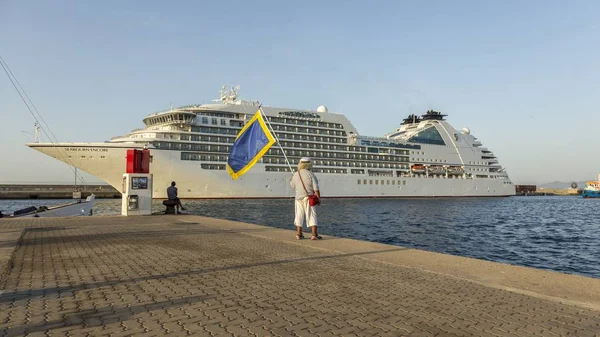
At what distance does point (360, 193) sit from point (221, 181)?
78.4 feet

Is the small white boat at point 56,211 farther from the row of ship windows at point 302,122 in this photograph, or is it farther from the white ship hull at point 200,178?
the row of ship windows at point 302,122

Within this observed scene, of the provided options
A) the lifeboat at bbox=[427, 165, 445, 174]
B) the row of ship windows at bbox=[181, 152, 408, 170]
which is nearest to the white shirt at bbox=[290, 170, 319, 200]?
the row of ship windows at bbox=[181, 152, 408, 170]

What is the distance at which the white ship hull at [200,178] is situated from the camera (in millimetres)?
44531

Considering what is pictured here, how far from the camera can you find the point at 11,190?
233ft

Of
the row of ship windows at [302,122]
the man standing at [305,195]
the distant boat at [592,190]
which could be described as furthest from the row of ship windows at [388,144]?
the distant boat at [592,190]

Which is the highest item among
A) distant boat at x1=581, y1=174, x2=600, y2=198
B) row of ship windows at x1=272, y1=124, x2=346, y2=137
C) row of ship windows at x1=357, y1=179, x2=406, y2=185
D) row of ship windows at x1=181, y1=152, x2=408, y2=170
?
row of ship windows at x1=272, y1=124, x2=346, y2=137

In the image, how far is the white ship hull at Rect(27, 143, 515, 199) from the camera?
1753 inches

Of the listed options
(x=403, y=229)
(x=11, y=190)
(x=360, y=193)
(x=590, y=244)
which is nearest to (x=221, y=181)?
(x=360, y=193)

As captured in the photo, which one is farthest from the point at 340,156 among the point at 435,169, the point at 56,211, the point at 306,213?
the point at 306,213

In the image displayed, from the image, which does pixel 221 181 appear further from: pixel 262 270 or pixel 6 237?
pixel 262 270

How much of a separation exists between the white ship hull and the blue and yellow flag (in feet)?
110

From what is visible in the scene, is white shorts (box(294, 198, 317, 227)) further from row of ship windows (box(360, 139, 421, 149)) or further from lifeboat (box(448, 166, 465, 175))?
lifeboat (box(448, 166, 465, 175))

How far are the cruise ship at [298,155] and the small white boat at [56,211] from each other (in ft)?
70.7

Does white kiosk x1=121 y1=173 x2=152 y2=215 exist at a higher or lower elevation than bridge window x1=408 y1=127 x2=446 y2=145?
lower
